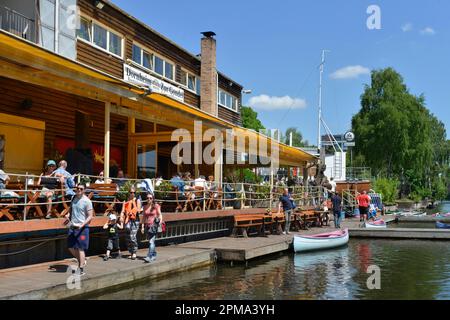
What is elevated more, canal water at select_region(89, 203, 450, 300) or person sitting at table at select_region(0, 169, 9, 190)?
person sitting at table at select_region(0, 169, 9, 190)

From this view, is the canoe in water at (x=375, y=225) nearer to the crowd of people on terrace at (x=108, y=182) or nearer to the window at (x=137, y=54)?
the crowd of people on terrace at (x=108, y=182)

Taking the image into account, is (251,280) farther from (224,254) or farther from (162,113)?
(162,113)

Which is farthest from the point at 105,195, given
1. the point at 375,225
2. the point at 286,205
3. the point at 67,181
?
the point at 375,225

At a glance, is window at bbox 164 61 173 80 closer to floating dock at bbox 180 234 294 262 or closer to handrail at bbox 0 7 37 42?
handrail at bbox 0 7 37 42

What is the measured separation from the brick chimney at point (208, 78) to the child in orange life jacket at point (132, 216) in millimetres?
14978

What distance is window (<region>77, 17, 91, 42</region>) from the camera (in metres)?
18.1

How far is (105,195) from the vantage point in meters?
12.4

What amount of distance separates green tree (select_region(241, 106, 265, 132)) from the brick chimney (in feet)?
139

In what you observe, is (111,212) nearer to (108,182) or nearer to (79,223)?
(108,182)

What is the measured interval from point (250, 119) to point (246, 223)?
53.1m

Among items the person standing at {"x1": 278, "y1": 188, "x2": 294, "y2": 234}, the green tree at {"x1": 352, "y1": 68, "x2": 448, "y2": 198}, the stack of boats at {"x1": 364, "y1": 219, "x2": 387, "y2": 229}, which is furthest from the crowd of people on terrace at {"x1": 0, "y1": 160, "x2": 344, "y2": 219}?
the green tree at {"x1": 352, "y1": 68, "x2": 448, "y2": 198}

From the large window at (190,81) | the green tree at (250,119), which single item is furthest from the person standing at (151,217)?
the green tree at (250,119)

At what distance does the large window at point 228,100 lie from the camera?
29.7m
